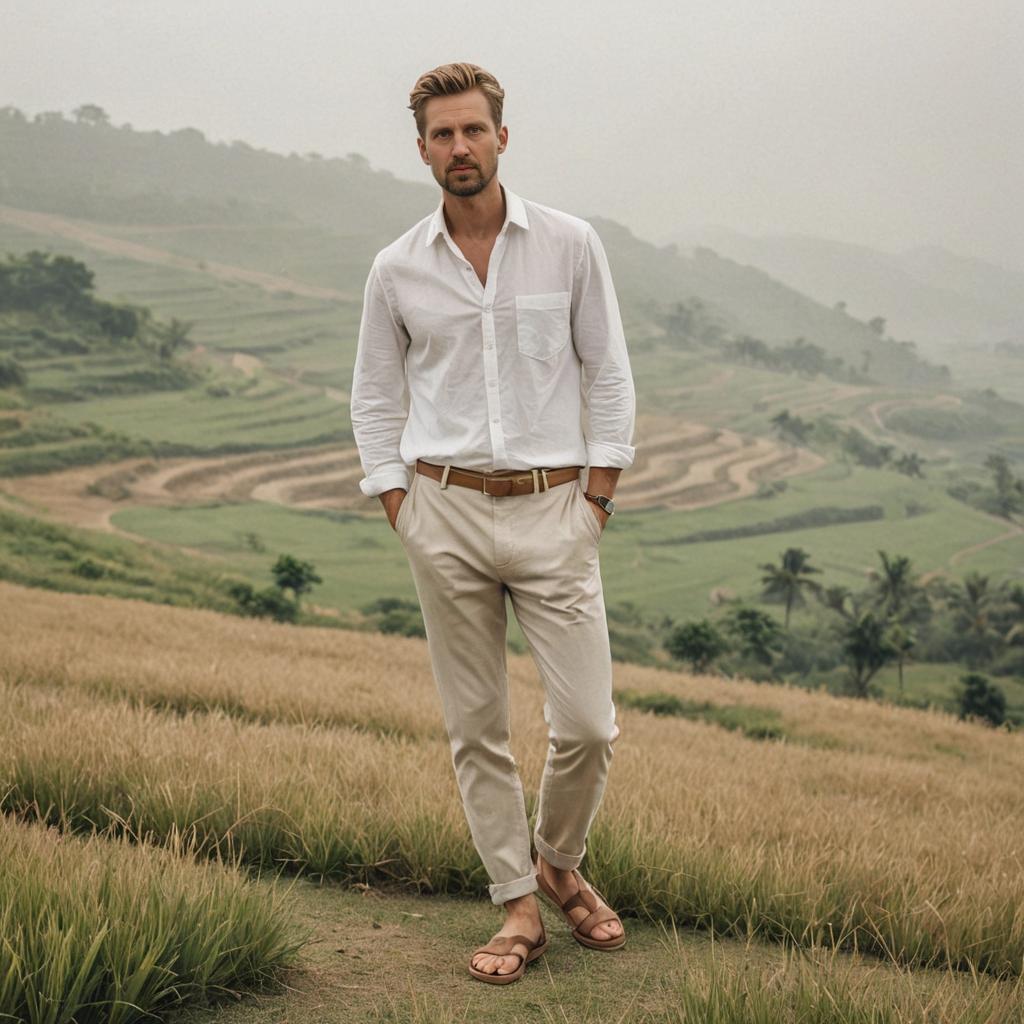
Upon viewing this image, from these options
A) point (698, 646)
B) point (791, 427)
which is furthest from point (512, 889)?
point (791, 427)

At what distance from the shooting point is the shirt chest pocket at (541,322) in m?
3.22

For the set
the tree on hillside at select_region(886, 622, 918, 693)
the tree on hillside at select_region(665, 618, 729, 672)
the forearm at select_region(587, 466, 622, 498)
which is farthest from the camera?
the tree on hillside at select_region(886, 622, 918, 693)

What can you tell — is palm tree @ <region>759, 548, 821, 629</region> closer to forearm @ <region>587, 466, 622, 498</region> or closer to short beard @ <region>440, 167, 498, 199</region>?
forearm @ <region>587, 466, 622, 498</region>

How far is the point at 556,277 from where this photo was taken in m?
3.28

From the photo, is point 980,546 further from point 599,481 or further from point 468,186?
point 468,186

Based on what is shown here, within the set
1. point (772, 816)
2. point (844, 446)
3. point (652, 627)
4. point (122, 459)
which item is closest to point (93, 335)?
point (122, 459)

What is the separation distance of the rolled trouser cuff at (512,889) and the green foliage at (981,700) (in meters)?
41.4

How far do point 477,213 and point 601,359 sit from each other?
520 millimetres

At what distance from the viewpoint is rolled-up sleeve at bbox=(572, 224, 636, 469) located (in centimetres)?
331

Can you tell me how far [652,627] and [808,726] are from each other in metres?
49.7

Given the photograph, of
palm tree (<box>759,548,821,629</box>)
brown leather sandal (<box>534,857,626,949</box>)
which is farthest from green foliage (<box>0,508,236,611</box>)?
brown leather sandal (<box>534,857,626,949</box>)

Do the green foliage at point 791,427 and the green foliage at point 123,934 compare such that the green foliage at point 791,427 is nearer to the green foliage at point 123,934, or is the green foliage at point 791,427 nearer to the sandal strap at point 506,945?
the sandal strap at point 506,945

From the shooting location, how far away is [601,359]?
3344 mm

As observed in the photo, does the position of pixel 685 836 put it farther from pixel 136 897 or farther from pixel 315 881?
pixel 136 897
